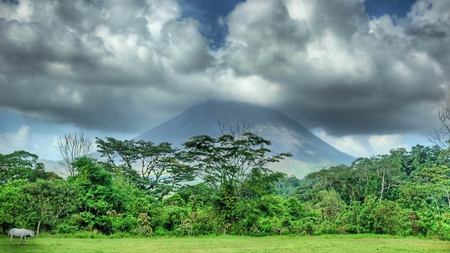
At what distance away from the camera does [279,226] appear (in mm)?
23234

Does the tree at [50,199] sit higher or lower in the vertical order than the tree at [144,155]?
lower

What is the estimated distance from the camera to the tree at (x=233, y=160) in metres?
24.7

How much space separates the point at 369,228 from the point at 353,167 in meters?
28.0

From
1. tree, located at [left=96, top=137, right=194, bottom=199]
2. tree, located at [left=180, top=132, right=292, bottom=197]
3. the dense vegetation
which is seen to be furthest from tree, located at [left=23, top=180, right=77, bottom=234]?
tree, located at [left=96, top=137, right=194, bottom=199]

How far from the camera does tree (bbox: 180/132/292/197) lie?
973 inches

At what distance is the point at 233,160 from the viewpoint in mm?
25453

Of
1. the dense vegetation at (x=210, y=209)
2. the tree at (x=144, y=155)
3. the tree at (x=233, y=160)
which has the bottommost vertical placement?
the dense vegetation at (x=210, y=209)

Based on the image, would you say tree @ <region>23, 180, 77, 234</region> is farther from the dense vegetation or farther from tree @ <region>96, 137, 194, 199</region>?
tree @ <region>96, 137, 194, 199</region>

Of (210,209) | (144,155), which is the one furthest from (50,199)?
(144,155)

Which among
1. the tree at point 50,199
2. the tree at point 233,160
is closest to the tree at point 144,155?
Result: the tree at point 233,160

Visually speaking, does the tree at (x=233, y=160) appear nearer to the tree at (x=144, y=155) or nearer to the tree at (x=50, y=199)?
the tree at (x=50, y=199)

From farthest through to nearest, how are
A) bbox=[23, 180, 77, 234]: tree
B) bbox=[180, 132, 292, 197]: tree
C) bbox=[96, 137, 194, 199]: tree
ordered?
bbox=[96, 137, 194, 199]: tree
bbox=[180, 132, 292, 197]: tree
bbox=[23, 180, 77, 234]: tree

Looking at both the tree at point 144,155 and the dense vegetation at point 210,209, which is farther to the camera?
the tree at point 144,155

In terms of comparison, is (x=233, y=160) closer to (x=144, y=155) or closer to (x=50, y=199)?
(x=50, y=199)
